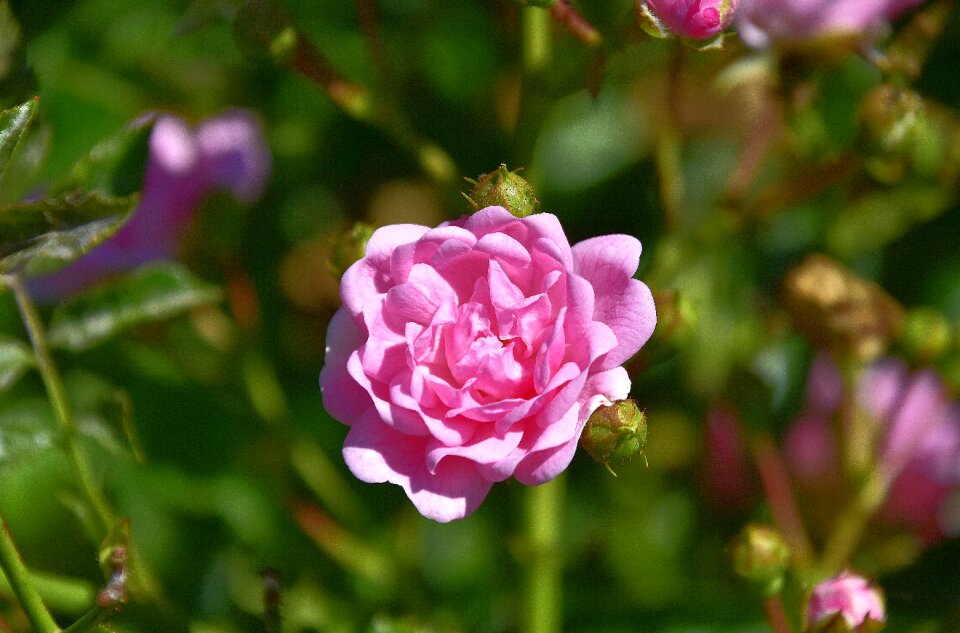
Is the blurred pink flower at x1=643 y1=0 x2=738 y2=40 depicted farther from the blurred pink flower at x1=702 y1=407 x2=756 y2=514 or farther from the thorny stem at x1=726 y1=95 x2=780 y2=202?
the blurred pink flower at x1=702 y1=407 x2=756 y2=514

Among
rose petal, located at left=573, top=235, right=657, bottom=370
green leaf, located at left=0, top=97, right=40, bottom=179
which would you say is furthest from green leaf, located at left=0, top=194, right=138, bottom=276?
rose petal, located at left=573, top=235, right=657, bottom=370

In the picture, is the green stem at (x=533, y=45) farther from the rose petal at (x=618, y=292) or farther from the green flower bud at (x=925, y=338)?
the green flower bud at (x=925, y=338)

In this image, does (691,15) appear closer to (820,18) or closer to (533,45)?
(533,45)

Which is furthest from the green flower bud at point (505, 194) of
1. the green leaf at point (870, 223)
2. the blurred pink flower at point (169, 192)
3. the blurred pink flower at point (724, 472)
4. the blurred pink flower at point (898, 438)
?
the green leaf at point (870, 223)

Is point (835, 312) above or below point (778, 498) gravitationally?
above

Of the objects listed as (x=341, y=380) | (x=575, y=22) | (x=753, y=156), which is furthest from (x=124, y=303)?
(x=753, y=156)
